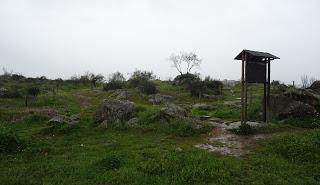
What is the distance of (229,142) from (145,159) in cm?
509

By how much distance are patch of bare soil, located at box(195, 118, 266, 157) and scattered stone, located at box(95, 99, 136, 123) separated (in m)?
6.06

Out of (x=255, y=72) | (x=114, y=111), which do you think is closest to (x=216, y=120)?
(x=255, y=72)

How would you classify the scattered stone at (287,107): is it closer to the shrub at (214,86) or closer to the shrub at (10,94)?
the shrub at (214,86)

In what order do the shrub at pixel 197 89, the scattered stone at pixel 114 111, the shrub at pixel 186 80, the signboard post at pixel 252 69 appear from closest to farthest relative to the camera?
the signboard post at pixel 252 69, the scattered stone at pixel 114 111, the shrub at pixel 197 89, the shrub at pixel 186 80

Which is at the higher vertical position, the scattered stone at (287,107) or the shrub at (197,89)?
the shrub at (197,89)

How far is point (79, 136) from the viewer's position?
18.4 m

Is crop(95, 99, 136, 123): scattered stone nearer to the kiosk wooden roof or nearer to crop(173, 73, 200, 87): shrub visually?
the kiosk wooden roof

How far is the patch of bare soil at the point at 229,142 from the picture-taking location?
48.7 feet

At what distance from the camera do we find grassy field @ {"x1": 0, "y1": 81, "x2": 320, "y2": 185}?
439 inches

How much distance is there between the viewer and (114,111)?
2166 cm

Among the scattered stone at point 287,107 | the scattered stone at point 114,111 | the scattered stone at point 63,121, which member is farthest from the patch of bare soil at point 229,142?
the scattered stone at point 63,121

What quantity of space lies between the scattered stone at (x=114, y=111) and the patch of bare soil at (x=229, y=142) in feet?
19.9

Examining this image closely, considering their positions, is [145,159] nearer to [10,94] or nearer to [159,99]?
[159,99]

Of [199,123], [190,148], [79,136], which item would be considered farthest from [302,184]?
[79,136]
